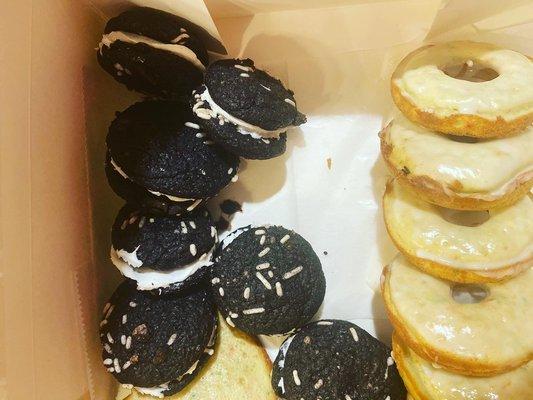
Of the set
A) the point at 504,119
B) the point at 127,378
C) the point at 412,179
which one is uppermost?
the point at 504,119

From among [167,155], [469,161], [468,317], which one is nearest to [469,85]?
[469,161]

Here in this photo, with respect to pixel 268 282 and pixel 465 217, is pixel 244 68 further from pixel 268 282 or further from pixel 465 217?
pixel 465 217

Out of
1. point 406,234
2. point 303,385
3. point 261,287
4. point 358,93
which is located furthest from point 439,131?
point 303,385

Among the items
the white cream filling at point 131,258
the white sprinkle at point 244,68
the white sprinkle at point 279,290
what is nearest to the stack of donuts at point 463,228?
the white sprinkle at point 279,290

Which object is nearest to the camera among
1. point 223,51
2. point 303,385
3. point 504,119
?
point 504,119

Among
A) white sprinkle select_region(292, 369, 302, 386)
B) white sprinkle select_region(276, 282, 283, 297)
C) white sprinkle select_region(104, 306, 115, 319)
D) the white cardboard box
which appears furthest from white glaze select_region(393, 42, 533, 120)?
white sprinkle select_region(104, 306, 115, 319)

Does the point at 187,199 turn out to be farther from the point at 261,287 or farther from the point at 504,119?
the point at 504,119
